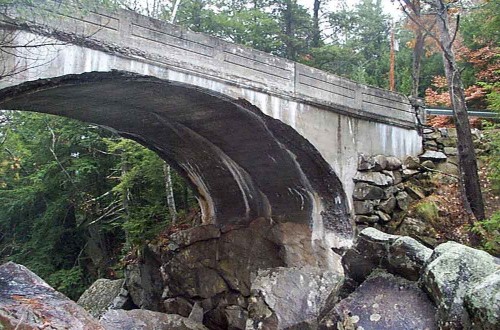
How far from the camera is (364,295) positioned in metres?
4.98

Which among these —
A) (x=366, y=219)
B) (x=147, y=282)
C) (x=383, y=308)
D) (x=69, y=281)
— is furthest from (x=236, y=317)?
(x=69, y=281)

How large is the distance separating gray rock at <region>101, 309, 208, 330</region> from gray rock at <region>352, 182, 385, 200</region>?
393 centimetres

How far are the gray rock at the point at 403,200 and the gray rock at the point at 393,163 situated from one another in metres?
0.44

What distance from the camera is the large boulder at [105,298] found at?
11.4 m

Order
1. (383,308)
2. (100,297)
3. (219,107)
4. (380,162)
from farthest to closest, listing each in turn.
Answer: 1. (100,297)
2. (380,162)
3. (219,107)
4. (383,308)

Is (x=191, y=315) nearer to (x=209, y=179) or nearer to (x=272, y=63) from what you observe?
(x=209, y=179)

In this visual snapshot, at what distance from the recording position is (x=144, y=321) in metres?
9.44

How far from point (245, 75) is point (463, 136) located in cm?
386

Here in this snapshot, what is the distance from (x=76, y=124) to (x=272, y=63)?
9.10 metres

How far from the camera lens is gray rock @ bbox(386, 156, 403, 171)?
29.9 ft

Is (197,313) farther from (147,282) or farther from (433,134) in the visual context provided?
(433,134)

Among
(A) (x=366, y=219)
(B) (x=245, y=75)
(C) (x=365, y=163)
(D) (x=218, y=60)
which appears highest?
(D) (x=218, y=60)

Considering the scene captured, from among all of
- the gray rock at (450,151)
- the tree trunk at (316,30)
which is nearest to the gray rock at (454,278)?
the gray rock at (450,151)

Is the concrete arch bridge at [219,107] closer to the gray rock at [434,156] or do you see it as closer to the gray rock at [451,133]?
the gray rock at [434,156]
